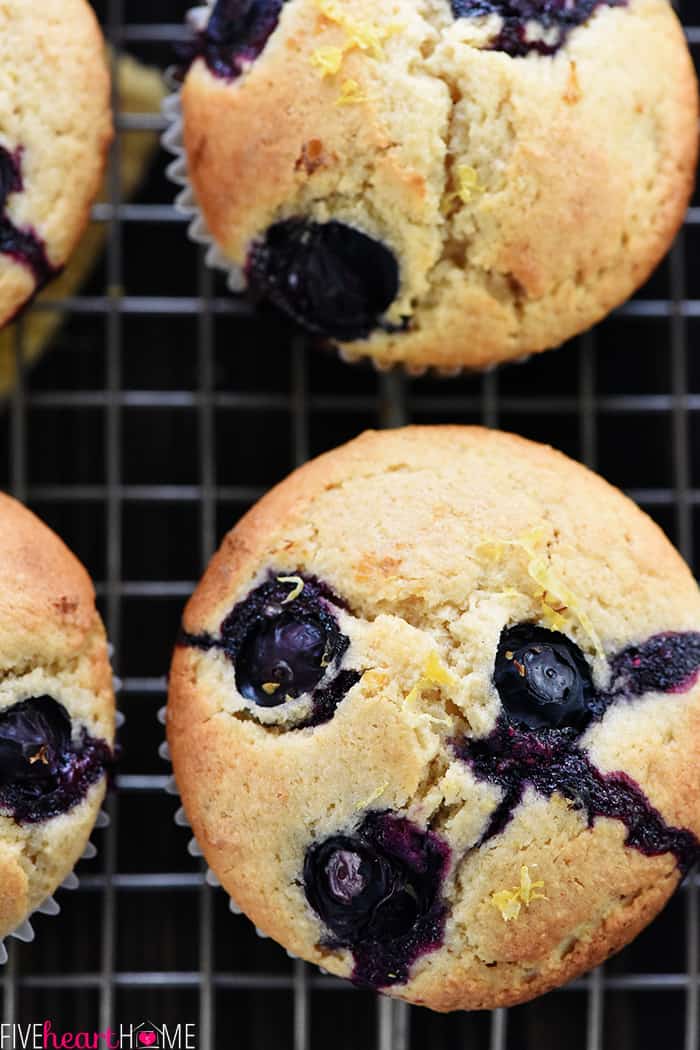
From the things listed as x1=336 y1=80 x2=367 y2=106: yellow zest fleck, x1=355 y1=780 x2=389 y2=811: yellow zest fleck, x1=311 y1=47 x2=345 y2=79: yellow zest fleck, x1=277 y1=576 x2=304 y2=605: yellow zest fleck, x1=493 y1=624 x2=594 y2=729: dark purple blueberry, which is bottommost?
x1=355 y1=780 x2=389 y2=811: yellow zest fleck

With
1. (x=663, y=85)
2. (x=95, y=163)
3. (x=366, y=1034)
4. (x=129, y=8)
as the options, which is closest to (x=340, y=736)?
(x=366, y=1034)

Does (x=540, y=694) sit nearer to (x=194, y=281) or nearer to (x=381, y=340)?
(x=381, y=340)

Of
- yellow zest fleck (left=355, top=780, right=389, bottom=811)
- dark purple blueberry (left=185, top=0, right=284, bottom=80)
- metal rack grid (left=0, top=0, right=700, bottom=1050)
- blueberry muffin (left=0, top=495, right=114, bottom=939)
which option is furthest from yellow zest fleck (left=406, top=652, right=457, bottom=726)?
dark purple blueberry (left=185, top=0, right=284, bottom=80)

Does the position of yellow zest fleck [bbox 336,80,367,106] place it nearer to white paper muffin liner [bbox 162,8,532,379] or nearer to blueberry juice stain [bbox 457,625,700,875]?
white paper muffin liner [bbox 162,8,532,379]

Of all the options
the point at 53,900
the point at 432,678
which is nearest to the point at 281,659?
the point at 432,678

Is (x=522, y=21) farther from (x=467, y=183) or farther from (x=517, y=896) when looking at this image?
(x=517, y=896)

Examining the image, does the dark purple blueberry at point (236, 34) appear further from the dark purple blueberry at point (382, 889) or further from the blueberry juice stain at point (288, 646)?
the dark purple blueberry at point (382, 889)
